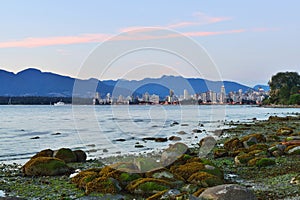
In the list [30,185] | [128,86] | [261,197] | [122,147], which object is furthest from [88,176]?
[122,147]

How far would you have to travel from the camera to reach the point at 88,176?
17.7 metres

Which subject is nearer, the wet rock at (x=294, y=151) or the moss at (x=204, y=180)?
the moss at (x=204, y=180)

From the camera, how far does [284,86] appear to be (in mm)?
182000

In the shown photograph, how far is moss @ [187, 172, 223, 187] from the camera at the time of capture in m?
16.5

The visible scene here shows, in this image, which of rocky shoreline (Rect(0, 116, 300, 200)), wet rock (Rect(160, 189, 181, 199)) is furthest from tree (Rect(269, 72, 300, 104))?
wet rock (Rect(160, 189, 181, 199))

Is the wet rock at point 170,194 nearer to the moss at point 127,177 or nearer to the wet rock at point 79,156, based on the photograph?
the moss at point 127,177

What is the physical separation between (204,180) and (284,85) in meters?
181

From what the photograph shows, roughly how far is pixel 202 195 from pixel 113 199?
3.77m

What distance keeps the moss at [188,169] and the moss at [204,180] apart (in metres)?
0.77

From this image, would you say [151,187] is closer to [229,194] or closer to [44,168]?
[229,194]

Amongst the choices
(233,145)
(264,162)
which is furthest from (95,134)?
(264,162)

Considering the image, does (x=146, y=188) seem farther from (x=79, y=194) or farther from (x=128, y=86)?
(x=128, y=86)

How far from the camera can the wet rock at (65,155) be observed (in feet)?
82.1

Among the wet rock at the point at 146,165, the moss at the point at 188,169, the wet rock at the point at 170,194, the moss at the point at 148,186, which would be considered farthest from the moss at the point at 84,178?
the wet rock at the point at 170,194
